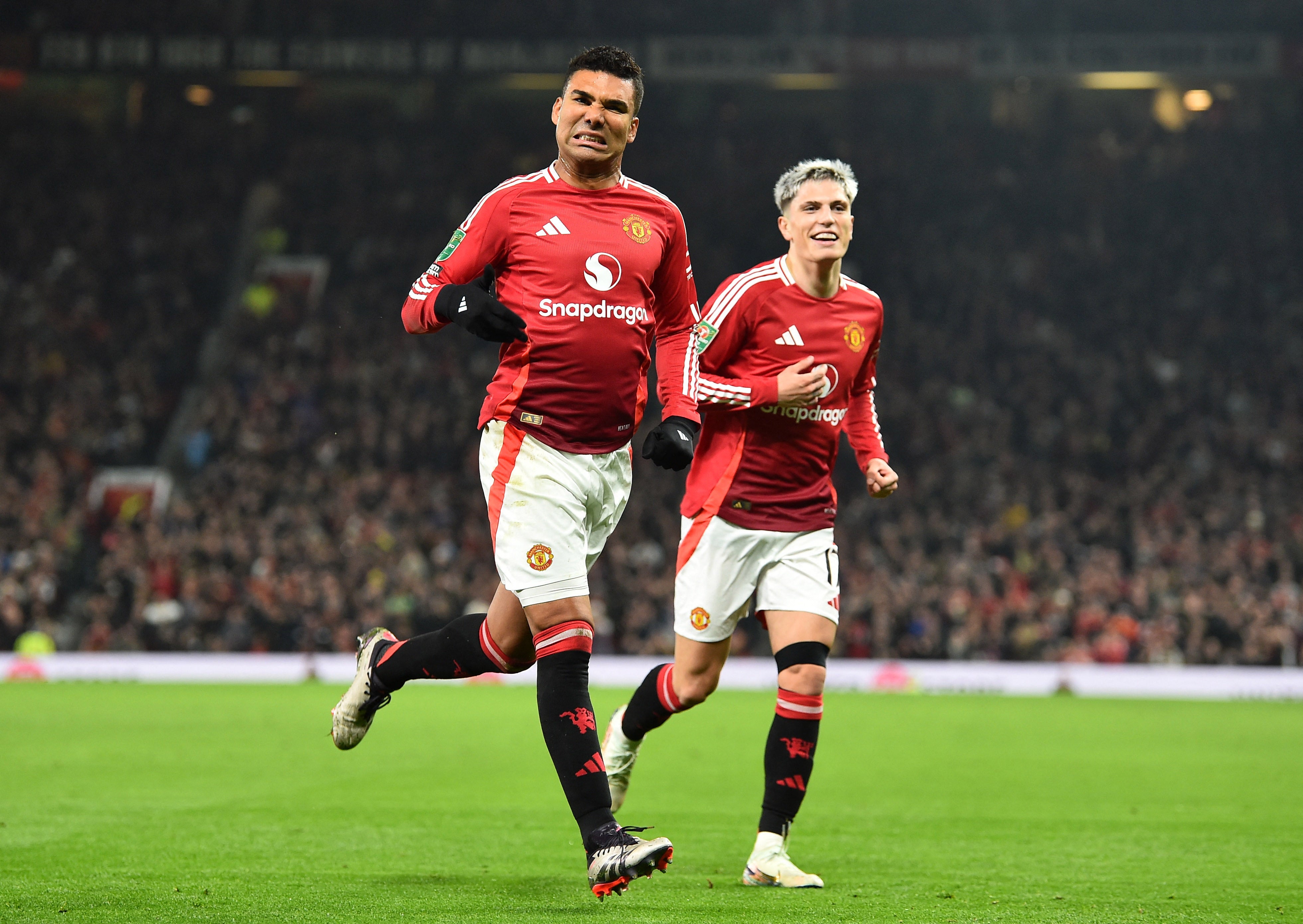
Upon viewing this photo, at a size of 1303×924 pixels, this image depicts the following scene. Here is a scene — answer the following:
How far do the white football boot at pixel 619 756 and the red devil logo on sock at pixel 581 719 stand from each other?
189cm

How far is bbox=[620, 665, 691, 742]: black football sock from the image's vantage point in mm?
6613

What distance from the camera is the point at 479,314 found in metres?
4.71

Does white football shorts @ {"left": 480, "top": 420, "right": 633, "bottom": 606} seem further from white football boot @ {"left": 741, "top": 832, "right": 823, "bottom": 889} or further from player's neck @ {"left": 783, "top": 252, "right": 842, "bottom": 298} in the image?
player's neck @ {"left": 783, "top": 252, "right": 842, "bottom": 298}

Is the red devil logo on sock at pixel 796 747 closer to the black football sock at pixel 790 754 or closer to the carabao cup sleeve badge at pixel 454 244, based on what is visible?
the black football sock at pixel 790 754

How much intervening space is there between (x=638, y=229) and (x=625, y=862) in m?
2.25

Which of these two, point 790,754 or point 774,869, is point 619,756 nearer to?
point 790,754

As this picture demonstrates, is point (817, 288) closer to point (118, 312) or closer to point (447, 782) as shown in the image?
point (447, 782)

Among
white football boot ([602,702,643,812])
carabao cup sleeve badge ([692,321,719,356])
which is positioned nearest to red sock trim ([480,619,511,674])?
white football boot ([602,702,643,812])

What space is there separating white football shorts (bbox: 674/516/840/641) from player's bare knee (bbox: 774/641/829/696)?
0.22 m

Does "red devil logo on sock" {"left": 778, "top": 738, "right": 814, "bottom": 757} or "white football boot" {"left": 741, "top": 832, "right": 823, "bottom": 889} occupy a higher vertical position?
"red devil logo on sock" {"left": 778, "top": 738, "right": 814, "bottom": 757}

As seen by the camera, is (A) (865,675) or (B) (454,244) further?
(A) (865,675)

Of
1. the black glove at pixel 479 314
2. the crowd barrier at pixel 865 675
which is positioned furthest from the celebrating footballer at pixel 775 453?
the crowd barrier at pixel 865 675

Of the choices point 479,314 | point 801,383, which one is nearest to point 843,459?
point 801,383

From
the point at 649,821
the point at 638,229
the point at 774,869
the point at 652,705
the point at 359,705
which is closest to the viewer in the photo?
the point at 638,229
